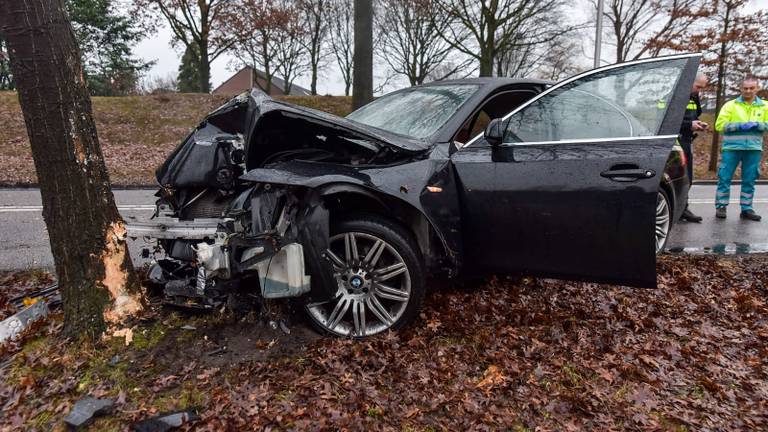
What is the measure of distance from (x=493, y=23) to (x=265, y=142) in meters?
17.9

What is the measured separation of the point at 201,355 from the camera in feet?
9.16

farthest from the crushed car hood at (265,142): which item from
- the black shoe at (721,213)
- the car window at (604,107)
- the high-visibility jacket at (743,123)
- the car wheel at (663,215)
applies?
the black shoe at (721,213)

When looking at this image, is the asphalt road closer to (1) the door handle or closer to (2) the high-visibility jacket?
(2) the high-visibility jacket

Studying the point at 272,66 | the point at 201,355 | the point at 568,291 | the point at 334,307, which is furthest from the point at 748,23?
the point at 272,66

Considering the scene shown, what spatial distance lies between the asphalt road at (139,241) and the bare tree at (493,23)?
12.7m

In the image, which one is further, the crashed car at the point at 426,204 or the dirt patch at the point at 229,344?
the crashed car at the point at 426,204

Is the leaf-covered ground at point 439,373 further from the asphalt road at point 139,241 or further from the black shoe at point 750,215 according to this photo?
the black shoe at point 750,215

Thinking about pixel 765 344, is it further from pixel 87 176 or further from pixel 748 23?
pixel 748 23

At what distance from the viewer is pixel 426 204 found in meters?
2.99

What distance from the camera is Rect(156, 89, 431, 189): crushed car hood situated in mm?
3062

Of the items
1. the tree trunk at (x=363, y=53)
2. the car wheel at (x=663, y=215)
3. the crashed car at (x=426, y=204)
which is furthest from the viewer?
the tree trunk at (x=363, y=53)

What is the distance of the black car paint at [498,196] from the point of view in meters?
2.88

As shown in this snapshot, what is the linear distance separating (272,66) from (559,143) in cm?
3194

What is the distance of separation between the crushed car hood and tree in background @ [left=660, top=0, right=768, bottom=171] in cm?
1314
